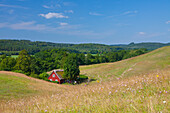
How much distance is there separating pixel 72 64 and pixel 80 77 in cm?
557

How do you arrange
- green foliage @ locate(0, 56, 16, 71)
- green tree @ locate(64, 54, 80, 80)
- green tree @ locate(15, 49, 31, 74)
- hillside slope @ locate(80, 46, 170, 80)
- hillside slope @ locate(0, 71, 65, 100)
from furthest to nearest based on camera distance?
1. green foliage @ locate(0, 56, 16, 71)
2. green tree @ locate(15, 49, 31, 74)
3. green tree @ locate(64, 54, 80, 80)
4. hillside slope @ locate(80, 46, 170, 80)
5. hillside slope @ locate(0, 71, 65, 100)

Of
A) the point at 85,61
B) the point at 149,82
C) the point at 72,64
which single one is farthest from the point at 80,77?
the point at 85,61

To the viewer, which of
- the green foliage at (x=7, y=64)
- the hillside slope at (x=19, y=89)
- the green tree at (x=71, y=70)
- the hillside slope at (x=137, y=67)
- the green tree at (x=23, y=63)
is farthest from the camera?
the green foliage at (x=7, y=64)

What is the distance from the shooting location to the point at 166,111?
350cm

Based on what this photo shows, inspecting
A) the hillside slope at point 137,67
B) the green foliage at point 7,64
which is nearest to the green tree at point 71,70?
the hillside slope at point 137,67

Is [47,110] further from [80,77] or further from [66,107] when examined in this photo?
[80,77]

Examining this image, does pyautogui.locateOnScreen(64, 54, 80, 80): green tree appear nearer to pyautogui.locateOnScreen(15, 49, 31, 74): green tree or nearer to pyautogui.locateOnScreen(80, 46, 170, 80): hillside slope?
pyautogui.locateOnScreen(80, 46, 170, 80): hillside slope

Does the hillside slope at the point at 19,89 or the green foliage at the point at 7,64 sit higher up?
the hillside slope at the point at 19,89

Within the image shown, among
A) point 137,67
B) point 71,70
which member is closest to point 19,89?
point 71,70

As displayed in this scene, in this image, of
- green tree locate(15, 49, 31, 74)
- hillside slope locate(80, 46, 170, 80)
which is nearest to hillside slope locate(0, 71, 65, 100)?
hillside slope locate(80, 46, 170, 80)

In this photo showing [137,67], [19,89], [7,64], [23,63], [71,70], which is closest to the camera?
[19,89]

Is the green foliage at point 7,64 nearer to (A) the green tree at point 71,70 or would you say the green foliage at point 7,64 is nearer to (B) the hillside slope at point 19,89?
(A) the green tree at point 71,70

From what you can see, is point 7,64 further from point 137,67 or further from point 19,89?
point 137,67

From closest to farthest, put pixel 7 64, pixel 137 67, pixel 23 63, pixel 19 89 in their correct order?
pixel 19 89, pixel 137 67, pixel 23 63, pixel 7 64
